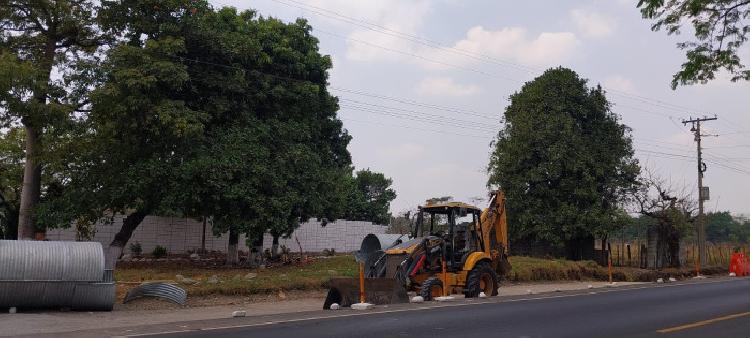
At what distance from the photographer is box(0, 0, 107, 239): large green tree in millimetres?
21547

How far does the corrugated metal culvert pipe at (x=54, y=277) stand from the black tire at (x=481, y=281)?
30.0 ft

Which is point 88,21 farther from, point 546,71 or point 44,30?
point 546,71

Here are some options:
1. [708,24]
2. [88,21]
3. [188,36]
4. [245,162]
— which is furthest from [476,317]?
[88,21]

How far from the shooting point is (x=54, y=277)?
13844 millimetres

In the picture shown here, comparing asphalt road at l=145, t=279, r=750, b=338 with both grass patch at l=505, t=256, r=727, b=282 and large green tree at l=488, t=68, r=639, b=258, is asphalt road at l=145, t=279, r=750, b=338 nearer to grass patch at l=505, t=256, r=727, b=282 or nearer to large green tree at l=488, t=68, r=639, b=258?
grass patch at l=505, t=256, r=727, b=282

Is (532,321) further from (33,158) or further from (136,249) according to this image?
(136,249)

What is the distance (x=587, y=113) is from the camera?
122ft

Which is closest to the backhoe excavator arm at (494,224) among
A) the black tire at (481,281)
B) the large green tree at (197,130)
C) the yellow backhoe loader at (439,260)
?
the yellow backhoe loader at (439,260)

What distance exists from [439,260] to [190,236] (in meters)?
20.7

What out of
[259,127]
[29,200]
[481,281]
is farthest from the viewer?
[29,200]

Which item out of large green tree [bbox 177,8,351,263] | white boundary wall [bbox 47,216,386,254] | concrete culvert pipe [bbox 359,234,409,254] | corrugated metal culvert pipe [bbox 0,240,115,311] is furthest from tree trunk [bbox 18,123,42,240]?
concrete culvert pipe [bbox 359,234,409,254]

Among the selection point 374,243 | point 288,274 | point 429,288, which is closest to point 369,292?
point 429,288

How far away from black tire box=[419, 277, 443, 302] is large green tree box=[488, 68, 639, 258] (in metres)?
18.9

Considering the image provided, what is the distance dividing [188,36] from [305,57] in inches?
219
